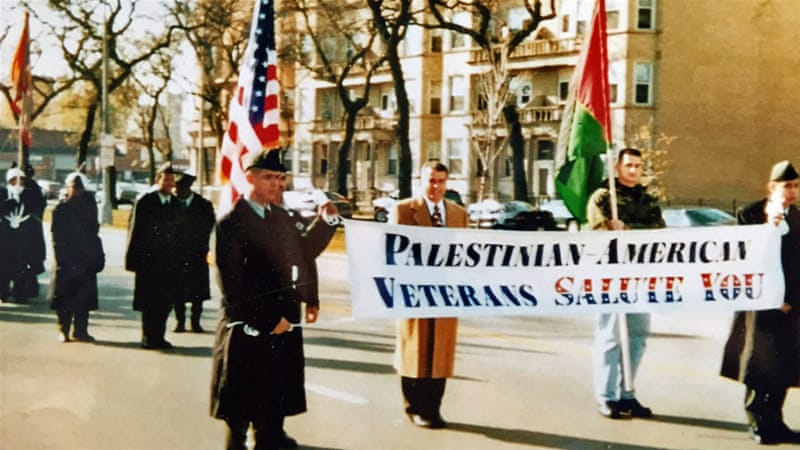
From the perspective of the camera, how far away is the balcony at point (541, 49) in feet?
20.1

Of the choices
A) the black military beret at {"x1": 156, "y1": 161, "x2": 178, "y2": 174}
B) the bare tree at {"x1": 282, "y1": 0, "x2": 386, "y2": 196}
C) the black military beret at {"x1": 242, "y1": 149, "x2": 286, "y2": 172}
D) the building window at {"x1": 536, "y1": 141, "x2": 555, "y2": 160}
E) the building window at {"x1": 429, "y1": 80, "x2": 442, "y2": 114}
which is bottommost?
the black military beret at {"x1": 156, "y1": 161, "x2": 178, "y2": 174}

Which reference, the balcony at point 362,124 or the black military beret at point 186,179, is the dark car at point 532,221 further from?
the black military beret at point 186,179

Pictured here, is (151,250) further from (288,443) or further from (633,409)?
(633,409)

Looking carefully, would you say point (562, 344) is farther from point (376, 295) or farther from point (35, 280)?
point (35, 280)

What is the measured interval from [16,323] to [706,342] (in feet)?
19.0

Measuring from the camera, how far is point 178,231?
700cm

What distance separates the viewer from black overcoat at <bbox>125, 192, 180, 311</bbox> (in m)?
6.83

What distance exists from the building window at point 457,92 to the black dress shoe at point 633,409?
8.13ft

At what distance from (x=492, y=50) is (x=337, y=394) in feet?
8.66

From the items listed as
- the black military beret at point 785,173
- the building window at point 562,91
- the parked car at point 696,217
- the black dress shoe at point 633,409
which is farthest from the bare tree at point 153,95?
the black military beret at point 785,173

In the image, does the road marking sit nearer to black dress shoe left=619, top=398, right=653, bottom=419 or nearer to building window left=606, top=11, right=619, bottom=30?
black dress shoe left=619, top=398, right=653, bottom=419

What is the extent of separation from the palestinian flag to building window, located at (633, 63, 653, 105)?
4.14 ft

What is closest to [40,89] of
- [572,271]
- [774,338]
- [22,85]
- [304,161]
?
[22,85]

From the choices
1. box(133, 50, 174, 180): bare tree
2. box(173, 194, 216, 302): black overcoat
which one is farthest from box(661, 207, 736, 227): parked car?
box(133, 50, 174, 180): bare tree
